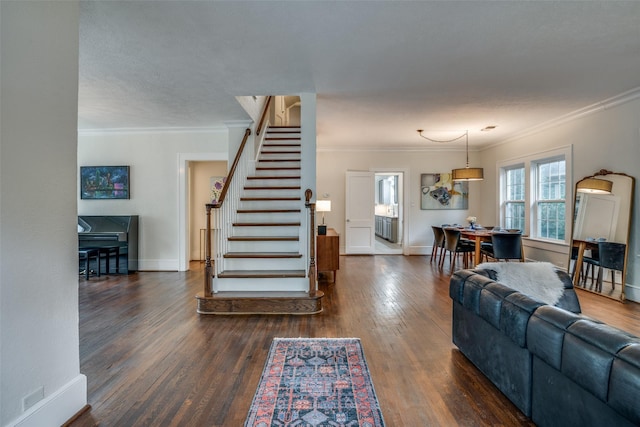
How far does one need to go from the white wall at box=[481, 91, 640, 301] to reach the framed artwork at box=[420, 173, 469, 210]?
2052 mm

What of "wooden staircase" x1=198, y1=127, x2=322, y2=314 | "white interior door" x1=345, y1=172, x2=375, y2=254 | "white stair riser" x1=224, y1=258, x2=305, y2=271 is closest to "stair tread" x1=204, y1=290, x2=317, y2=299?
"wooden staircase" x1=198, y1=127, x2=322, y2=314

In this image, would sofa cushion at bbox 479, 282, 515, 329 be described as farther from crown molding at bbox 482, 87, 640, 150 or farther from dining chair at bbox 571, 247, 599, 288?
crown molding at bbox 482, 87, 640, 150

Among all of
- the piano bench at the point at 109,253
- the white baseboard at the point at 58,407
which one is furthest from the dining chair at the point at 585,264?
the piano bench at the point at 109,253

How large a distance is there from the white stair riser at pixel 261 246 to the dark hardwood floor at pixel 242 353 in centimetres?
82

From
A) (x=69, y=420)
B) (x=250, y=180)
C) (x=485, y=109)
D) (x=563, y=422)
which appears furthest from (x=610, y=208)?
(x=69, y=420)

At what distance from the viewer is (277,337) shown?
119 inches

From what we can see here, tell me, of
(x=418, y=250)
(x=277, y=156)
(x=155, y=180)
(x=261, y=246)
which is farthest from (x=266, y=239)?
(x=418, y=250)

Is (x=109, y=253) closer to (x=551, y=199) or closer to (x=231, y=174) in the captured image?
(x=231, y=174)

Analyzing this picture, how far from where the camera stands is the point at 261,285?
13.2 ft

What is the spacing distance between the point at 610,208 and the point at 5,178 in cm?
621

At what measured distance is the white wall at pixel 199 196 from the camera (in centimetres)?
734

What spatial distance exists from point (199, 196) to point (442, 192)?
5.77 metres

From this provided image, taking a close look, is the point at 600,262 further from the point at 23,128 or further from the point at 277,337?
the point at 23,128

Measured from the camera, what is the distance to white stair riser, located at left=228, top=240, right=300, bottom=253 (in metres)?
4.48
